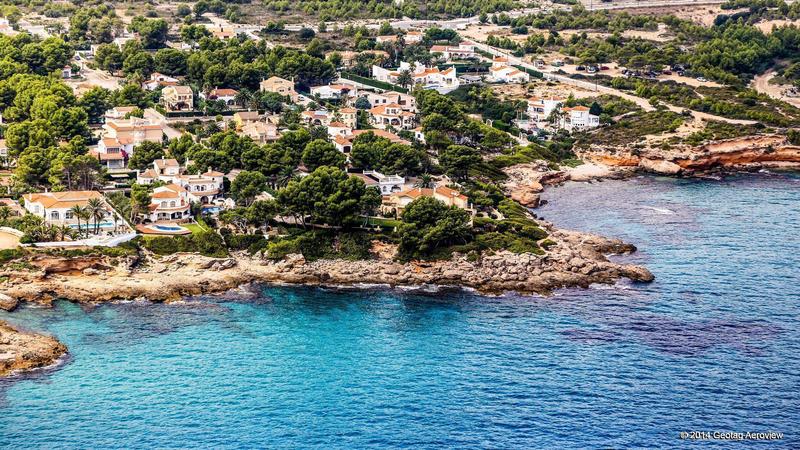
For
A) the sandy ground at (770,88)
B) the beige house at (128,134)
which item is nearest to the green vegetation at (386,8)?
the sandy ground at (770,88)

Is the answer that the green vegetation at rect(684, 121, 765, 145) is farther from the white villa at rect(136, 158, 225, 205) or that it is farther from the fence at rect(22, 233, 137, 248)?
the fence at rect(22, 233, 137, 248)

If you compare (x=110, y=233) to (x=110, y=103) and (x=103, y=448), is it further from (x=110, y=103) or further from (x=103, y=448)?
(x=110, y=103)

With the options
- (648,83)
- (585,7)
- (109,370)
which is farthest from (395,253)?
(585,7)

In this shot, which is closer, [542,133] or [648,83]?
[542,133]

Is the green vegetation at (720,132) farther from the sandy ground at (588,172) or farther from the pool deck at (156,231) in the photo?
the pool deck at (156,231)

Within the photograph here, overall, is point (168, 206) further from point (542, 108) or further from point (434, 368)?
point (542, 108)

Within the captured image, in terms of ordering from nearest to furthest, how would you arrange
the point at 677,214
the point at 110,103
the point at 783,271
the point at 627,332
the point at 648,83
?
1. the point at 627,332
2. the point at 783,271
3. the point at 677,214
4. the point at 110,103
5. the point at 648,83
